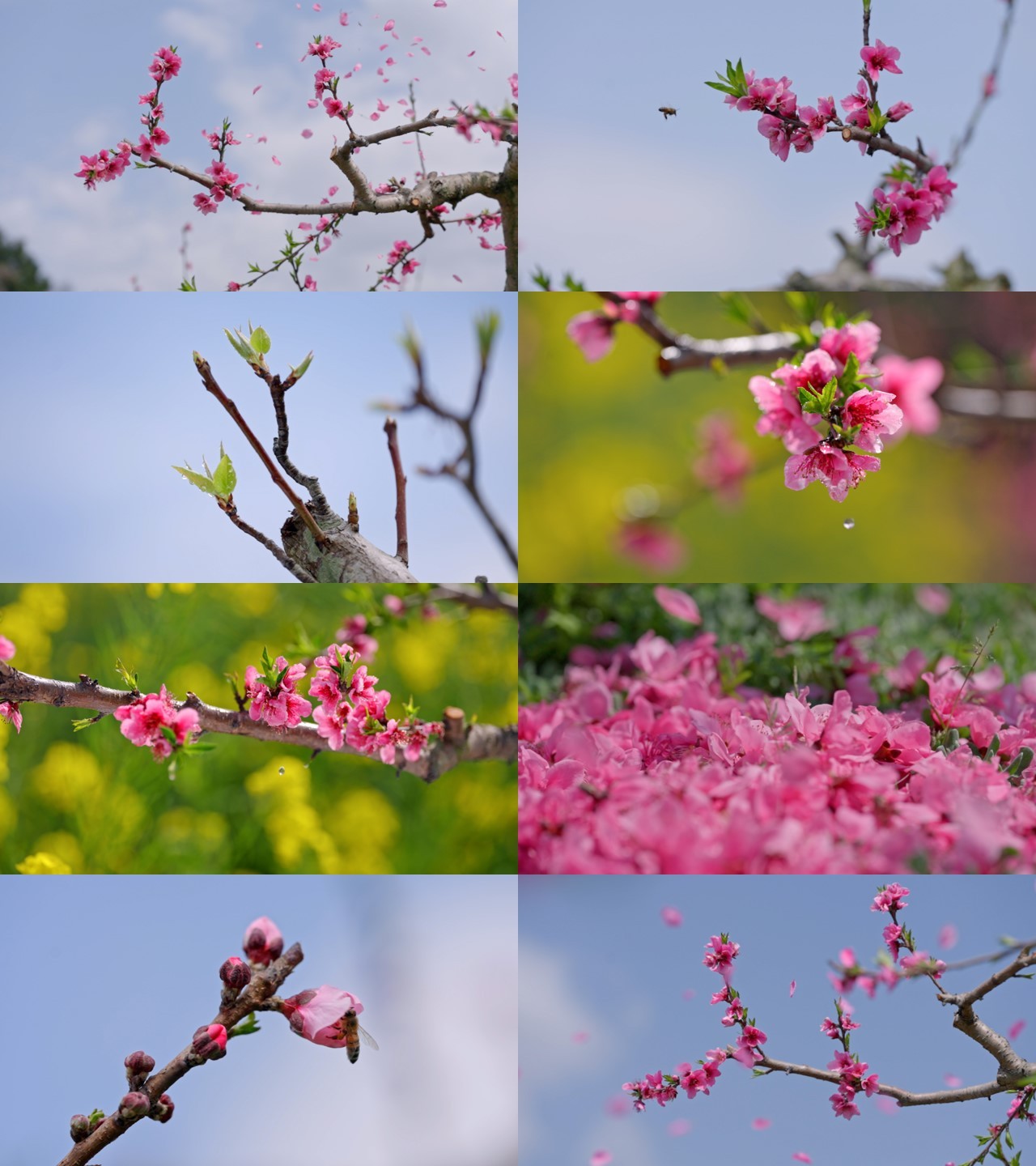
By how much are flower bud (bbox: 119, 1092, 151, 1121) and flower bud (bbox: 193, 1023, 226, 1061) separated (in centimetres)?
6

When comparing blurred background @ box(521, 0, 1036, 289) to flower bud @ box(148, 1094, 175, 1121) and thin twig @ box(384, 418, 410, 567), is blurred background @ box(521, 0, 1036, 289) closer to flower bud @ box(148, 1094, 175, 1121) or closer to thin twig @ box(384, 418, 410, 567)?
thin twig @ box(384, 418, 410, 567)

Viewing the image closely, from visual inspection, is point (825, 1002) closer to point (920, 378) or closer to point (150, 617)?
point (920, 378)

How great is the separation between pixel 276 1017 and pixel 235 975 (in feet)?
1.33

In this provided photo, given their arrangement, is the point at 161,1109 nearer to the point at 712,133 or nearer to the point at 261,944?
the point at 261,944

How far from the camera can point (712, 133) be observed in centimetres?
144

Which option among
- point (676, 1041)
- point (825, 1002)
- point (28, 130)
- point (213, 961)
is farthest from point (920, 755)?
point (28, 130)

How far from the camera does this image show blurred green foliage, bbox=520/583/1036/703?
60.7 inches

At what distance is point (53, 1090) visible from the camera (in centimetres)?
135

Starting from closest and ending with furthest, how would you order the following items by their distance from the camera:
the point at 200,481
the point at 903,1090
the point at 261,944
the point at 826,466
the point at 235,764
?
the point at 261,944 → the point at 826,466 → the point at 903,1090 → the point at 200,481 → the point at 235,764

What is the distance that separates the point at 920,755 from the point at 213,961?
→ 0.95 m

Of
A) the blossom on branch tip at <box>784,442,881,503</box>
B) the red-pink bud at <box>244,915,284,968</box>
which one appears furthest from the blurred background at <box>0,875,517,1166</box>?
the blossom on branch tip at <box>784,442,881,503</box>

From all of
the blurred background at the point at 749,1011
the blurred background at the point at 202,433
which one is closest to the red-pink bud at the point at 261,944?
the blurred background at the point at 749,1011

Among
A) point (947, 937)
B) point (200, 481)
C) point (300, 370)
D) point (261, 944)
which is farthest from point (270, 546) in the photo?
point (947, 937)

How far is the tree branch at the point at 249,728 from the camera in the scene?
1287mm
